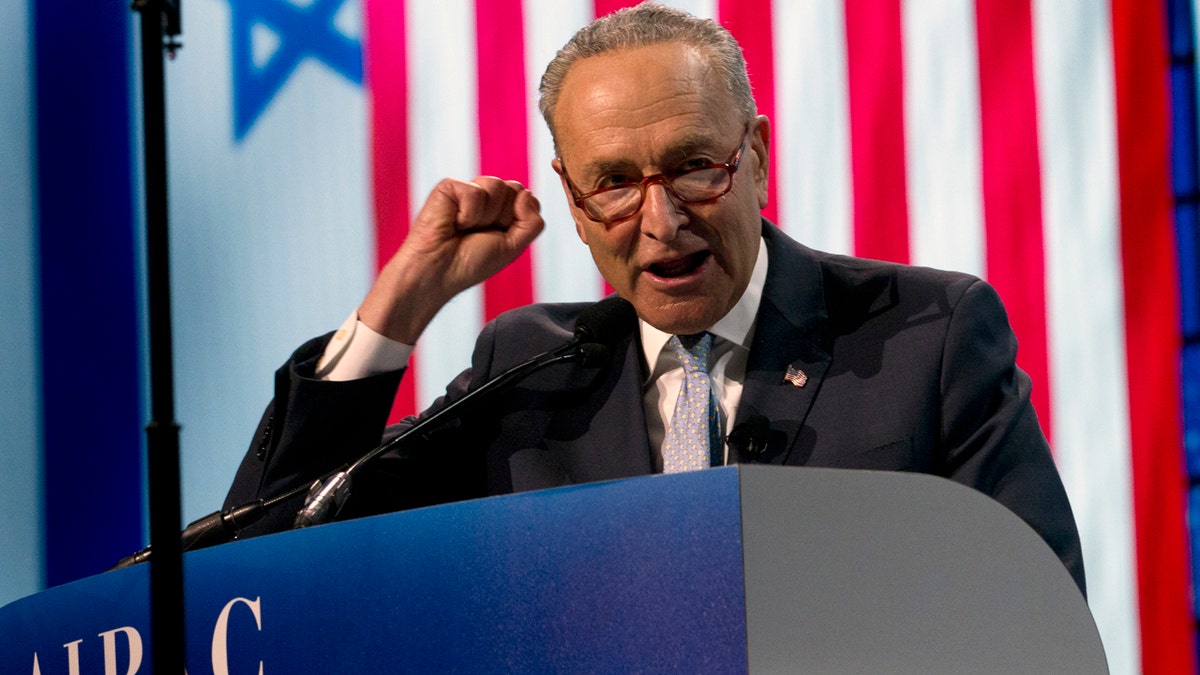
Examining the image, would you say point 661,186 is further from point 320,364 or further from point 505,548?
point 505,548

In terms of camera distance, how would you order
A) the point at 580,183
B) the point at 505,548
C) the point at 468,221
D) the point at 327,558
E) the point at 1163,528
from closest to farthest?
the point at 505,548
the point at 327,558
the point at 580,183
the point at 468,221
the point at 1163,528

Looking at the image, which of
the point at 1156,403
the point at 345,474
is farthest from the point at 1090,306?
the point at 345,474

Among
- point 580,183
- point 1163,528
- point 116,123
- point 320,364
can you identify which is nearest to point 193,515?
point 116,123

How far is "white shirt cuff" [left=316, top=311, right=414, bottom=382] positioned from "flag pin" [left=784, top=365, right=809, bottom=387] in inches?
17.3

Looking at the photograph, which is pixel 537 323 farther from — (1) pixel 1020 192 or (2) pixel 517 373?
(1) pixel 1020 192

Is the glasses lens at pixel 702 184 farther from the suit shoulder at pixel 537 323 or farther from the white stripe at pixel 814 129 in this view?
the white stripe at pixel 814 129

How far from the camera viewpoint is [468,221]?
1563 millimetres

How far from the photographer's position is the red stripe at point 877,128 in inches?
91.4

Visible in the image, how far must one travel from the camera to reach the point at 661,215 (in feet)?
4.49

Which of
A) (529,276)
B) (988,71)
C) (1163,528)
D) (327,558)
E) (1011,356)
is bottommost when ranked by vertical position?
(1163,528)

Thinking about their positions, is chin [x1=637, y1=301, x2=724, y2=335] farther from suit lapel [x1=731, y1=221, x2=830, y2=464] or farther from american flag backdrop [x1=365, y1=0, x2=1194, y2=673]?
american flag backdrop [x1=365, y1=0, x2=1194, y2=673]

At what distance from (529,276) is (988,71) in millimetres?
878

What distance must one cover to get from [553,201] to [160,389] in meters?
1.65

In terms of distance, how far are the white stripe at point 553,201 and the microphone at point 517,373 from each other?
3.08ft
